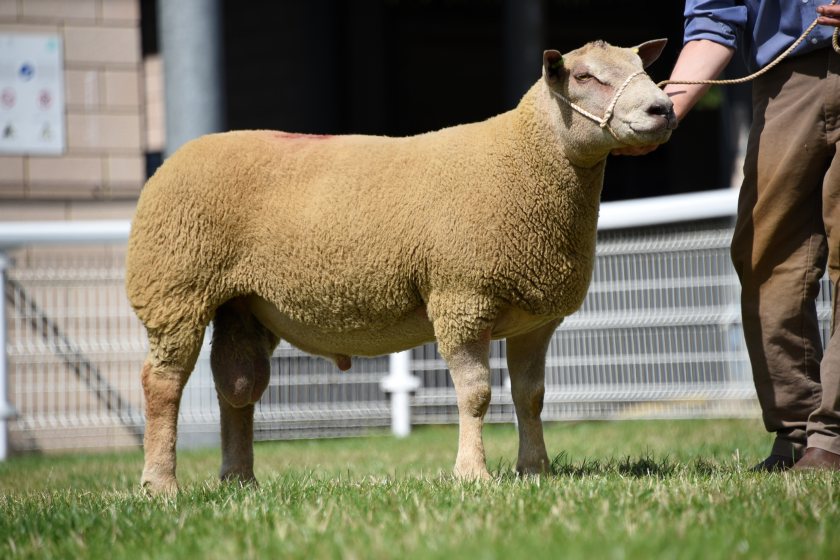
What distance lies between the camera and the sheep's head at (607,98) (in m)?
3.59

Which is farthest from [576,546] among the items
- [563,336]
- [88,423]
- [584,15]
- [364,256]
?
[584,15]

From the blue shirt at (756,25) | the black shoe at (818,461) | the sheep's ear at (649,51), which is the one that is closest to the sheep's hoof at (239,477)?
the black shoe at (818,461)

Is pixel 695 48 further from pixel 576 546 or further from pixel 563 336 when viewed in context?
pixel 563 336

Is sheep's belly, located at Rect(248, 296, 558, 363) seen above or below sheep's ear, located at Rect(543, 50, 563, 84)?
below

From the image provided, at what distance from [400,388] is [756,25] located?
4.47 metres

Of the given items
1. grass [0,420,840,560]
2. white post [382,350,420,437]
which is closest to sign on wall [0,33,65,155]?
white post [382,350,420,437]

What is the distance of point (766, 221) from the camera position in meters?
4.13

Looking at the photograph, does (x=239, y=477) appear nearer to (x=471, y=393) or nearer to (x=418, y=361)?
(x=471, y=393)

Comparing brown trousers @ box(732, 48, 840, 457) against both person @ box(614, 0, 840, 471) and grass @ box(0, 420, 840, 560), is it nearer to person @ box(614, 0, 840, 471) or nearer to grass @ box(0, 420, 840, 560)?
person @ box(614, 0, 840, 471)

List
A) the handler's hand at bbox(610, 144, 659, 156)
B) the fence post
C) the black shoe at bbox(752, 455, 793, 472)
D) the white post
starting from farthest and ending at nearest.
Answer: the white post < the fence post < the black shoe at bbox(752, 455, 793, 472) < the handler's hand at bbox(610, 144, 659, 156)

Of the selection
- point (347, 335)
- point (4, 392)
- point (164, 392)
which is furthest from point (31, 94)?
point (347, 335)

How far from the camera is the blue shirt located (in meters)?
3.97

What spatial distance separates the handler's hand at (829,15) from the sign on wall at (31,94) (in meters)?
6.61

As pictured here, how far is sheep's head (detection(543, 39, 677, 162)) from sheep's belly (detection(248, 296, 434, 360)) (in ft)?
2.85
